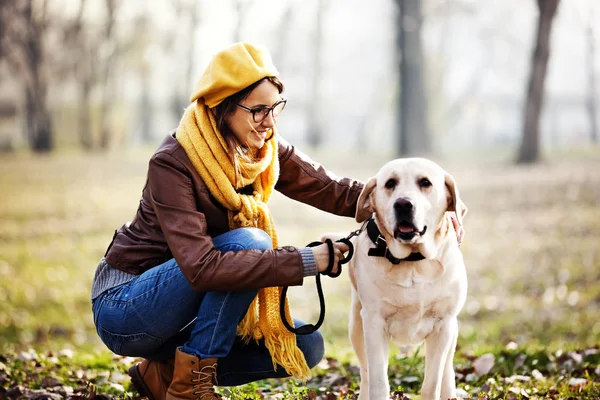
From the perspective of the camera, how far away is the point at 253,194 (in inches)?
126

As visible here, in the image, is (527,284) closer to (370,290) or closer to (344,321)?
(344,321)

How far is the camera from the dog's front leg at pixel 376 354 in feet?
9.24

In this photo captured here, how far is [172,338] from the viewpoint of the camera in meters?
3.14

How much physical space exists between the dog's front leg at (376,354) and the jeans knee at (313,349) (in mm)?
500

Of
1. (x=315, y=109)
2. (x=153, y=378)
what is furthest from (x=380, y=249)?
(x=315, y=109)

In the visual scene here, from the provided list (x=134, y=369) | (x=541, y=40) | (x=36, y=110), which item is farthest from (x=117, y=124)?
(x=134, y=369)

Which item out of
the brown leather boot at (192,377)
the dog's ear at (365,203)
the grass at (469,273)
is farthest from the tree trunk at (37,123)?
the dog's ear at (365,203)

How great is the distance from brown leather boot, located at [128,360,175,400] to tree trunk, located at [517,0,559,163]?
33.1 feet

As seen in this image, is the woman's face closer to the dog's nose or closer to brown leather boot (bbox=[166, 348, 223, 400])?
the dog's nose

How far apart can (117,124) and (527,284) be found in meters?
13.9

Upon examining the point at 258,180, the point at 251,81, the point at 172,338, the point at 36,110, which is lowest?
the point at 172,338

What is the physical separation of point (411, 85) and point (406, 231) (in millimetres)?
13374

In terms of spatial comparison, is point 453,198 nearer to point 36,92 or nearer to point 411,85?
point 411,85

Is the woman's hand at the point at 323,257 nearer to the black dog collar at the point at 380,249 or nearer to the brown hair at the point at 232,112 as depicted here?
the black dog collar at the point at 380,249
